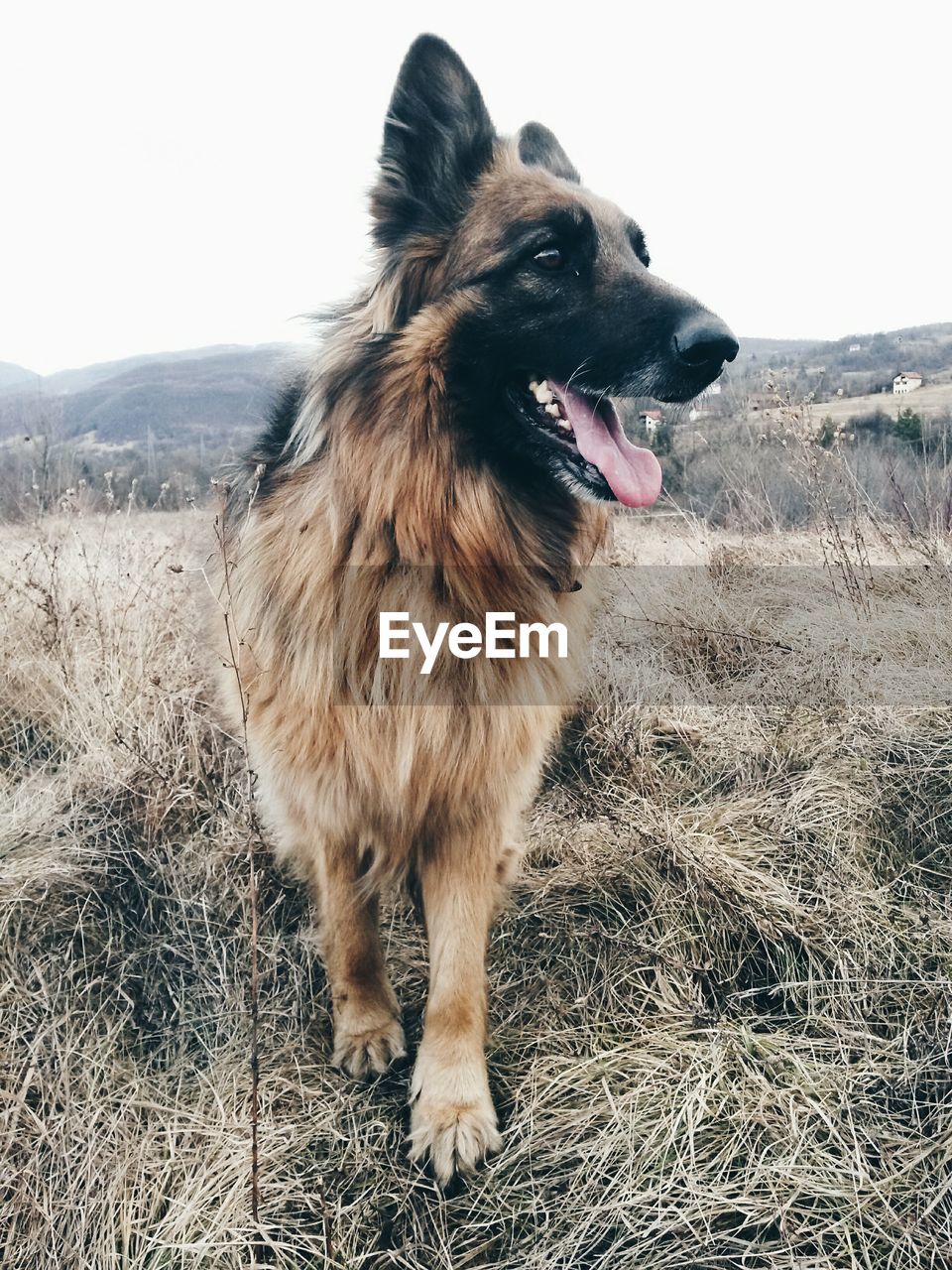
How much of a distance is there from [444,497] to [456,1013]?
1.26 meters

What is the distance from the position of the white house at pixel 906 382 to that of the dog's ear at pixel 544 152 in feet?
26.4

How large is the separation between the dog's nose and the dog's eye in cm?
34

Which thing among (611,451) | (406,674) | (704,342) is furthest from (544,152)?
(406,674)

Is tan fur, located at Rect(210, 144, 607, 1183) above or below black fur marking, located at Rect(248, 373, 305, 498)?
below

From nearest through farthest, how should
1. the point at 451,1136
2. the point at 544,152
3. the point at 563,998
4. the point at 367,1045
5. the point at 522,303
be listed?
the point at 451,1136 → the point at 522,303 → the point at 367,1045 → the point at 563,998 → the point at 544,152

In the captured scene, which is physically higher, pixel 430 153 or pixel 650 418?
pixel 430 153

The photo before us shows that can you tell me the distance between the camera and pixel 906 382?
30.2 feet

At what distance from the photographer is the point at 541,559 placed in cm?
208

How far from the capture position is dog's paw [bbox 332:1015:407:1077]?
6.81 ft

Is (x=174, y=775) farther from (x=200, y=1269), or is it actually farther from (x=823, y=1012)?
(x=823, y=1012)

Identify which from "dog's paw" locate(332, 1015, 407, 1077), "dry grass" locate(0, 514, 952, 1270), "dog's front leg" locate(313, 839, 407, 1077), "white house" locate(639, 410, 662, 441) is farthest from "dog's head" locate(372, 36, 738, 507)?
"dog's paw" locate(332, 1015, 407, 1077)

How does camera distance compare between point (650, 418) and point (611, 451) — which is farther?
point (650, 418)

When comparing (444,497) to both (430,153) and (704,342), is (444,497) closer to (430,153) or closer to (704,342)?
(704,342)

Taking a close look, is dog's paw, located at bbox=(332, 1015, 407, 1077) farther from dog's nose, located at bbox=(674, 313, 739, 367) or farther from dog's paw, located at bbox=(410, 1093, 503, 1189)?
dog's nose, located at bbox=(674, 313, 739, 367)
